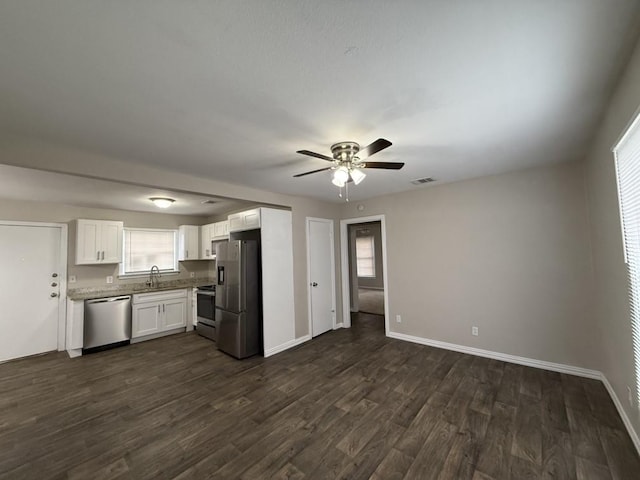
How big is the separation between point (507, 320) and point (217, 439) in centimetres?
362

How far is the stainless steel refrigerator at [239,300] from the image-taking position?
147 inches

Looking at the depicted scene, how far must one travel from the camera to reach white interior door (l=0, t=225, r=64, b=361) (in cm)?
384

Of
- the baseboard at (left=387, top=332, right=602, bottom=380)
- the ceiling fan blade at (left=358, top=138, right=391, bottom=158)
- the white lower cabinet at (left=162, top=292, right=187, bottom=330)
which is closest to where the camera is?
the ceiling fan blade at (left=358, top=138, right=391, bottom=158)

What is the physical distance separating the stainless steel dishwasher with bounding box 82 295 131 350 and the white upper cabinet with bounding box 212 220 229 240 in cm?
184

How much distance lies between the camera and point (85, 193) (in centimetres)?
361

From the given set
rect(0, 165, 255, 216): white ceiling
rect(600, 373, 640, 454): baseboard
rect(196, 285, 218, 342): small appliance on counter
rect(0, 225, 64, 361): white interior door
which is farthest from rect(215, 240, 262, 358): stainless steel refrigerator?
rect(600, 373, 640, 454): baseboard

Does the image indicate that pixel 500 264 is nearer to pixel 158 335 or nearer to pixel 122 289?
pixel 158 335

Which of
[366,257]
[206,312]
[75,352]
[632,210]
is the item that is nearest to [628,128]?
[632,210]

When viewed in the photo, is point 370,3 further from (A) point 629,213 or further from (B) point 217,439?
(B) point 217,439

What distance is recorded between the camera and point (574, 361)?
294 centimetres

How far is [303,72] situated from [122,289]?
17.5ft

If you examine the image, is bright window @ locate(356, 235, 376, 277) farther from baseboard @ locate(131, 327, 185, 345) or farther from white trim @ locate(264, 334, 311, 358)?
baseboard @ locate(131, 327, 185, 345)

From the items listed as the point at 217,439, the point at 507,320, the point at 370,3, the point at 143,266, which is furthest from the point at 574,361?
the point at 143,266

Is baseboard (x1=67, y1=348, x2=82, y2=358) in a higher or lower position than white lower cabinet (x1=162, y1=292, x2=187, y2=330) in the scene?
lower
